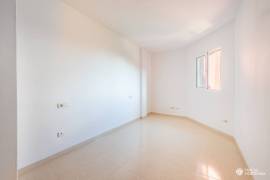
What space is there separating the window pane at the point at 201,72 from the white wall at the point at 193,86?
14 centimetres

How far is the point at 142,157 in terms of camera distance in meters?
2.70

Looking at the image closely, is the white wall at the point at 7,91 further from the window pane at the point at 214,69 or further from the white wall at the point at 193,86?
the window pane at the point at 214,69

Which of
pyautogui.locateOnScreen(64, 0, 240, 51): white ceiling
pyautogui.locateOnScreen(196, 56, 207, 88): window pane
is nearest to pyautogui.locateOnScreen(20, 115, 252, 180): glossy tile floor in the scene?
pyautogui.locateOnScreen(196, 56, 207, 88): window pane

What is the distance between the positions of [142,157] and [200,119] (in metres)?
3.00

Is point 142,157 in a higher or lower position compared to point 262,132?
lower

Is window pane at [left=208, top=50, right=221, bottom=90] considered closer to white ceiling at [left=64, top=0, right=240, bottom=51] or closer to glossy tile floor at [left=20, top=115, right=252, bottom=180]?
white ceiling at [left=64, top=0, right=240, bottom=51]

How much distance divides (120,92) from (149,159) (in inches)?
88.7

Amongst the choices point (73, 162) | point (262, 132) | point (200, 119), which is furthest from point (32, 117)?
point (200, 119)

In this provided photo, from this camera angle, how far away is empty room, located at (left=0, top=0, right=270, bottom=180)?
1.70 meters

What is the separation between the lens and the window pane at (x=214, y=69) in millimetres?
4176

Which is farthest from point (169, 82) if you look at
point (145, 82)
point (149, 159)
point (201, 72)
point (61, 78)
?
point (61, 78)

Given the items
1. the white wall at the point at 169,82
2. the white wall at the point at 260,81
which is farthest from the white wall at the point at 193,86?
the white wall at the point at 260,81

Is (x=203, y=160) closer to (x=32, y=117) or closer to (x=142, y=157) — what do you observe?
(x=142, y=157)

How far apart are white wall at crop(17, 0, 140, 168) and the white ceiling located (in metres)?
0.38
